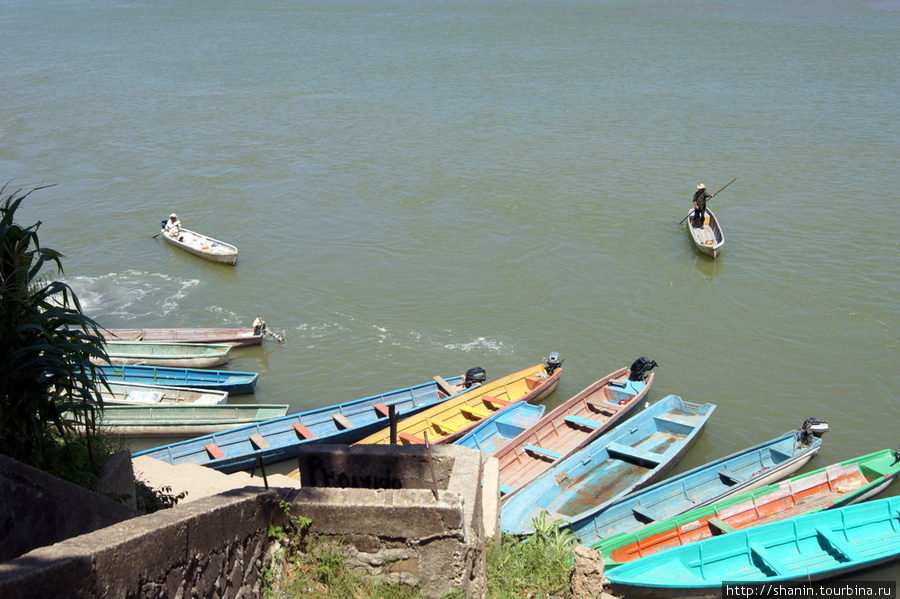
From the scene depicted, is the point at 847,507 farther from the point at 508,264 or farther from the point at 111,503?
the point at 508,264

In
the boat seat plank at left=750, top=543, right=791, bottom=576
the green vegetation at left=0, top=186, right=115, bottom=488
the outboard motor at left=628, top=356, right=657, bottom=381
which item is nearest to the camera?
the green vegetation at left=0, top=186, right=115, bottom=488

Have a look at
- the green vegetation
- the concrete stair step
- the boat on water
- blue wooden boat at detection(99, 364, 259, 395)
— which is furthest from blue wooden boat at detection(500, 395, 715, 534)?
the boat on water

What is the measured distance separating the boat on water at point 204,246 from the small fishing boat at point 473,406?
976 cm

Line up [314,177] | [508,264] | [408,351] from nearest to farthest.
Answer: [408,351] → [508,264] → [314,177]

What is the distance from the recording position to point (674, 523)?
11609 millimetres

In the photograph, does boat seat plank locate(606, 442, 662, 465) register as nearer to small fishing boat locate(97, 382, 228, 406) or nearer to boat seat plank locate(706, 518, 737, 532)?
boat seat plank locate(706, 518, 737, 532)

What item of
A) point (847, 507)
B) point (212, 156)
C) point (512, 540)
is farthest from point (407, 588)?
point (212, 156)

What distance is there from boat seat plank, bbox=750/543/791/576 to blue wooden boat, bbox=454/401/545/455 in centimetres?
474

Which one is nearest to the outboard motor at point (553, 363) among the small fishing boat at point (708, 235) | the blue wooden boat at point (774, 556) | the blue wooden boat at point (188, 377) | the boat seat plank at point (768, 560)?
the blue wooden boat at point (188, 377)

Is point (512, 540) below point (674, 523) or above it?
below

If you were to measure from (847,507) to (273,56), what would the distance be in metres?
51.5

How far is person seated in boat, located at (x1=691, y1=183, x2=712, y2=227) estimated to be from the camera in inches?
911

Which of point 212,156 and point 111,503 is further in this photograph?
point 212,156

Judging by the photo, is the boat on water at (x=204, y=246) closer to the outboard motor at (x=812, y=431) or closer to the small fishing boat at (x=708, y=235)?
the small fishing boat at (x=708, y=235)
